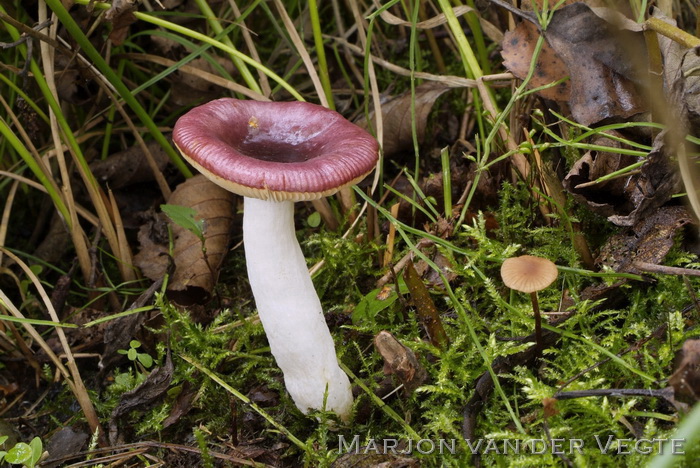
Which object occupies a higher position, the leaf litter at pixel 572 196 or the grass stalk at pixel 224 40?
the grass stalk at pixel 224 40

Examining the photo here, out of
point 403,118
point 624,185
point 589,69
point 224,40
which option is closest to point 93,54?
point 224,40

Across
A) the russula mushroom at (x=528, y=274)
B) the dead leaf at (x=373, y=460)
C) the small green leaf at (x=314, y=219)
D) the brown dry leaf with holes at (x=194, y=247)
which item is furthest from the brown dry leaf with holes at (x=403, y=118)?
the dead leaf at (x=373, y=460)

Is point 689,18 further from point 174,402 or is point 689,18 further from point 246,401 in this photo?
point 174,402

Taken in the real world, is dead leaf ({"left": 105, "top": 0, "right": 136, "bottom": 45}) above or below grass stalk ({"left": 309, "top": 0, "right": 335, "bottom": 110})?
above

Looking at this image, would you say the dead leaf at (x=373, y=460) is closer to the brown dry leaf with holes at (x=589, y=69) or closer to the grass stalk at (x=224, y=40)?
the brown dry leaf with holes at (x=589, y=69)

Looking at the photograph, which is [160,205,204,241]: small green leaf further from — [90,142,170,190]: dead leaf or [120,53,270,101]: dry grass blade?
[90,142,170,190]: dead leaf

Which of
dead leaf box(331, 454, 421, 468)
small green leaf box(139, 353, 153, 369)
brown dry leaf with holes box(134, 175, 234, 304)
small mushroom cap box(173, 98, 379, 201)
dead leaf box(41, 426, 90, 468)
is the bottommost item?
dead leaf box(41, 426, 90, 468)

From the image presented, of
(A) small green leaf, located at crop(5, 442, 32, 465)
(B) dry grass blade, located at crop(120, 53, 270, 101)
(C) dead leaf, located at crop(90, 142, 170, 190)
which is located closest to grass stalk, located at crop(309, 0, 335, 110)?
(B) dry grass blade, located at crop(120, 53, 270, 101)

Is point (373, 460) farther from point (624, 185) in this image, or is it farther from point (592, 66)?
point (592, 66)
